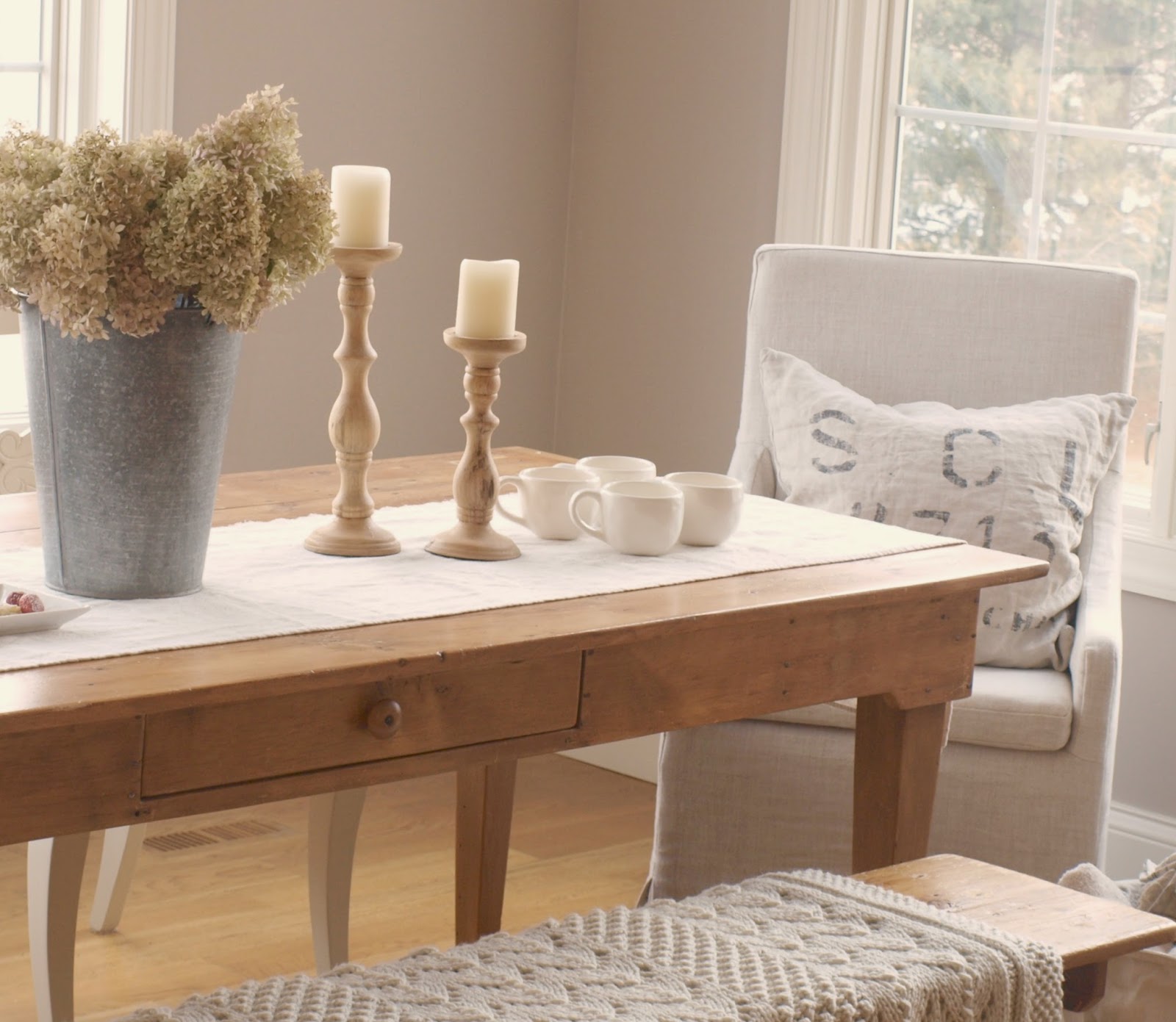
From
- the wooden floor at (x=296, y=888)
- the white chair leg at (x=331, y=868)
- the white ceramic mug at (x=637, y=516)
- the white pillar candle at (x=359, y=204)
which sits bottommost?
the wooden floor at (x=296, y=888)

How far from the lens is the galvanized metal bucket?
1.53 m

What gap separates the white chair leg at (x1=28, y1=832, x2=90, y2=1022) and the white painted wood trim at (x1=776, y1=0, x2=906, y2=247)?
1.86 m

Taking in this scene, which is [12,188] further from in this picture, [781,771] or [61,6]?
[61,6]

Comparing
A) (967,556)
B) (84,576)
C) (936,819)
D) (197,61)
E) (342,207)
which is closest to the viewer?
(84,576)

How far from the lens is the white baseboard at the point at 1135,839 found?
10.1 ft

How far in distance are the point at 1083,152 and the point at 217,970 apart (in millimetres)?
2044

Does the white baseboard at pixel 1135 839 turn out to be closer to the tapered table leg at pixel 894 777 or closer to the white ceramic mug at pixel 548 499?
the tapered table leg at pixel 894 777

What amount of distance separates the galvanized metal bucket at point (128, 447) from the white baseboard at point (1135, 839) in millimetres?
2040

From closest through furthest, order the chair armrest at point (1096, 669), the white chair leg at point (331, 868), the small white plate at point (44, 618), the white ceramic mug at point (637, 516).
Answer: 1. the small white plate at point (44, 618)
2. the white ceramic mug at point (637, 516)
3. the chair armrest at point (1096, 669)
4. the white chair leg at point (331, 868)

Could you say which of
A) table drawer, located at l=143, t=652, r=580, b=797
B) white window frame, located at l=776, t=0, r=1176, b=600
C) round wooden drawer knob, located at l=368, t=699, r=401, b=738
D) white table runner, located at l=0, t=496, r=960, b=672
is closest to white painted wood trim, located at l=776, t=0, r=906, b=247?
white window frame, located at l=776, t=0, r=1176, b=600

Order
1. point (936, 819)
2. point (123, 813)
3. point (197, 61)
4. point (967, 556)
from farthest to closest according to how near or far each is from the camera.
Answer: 1. point (197, 61)
2. point (936, 819)
3. point (967, 556)
4. point (123, 813)

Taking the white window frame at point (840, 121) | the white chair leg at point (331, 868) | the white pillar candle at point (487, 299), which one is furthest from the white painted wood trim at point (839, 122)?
the white pillar candle at point (487, 299)

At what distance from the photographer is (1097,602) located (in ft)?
8.43

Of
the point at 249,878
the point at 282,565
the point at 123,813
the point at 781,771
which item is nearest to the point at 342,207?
the point at 282,565
